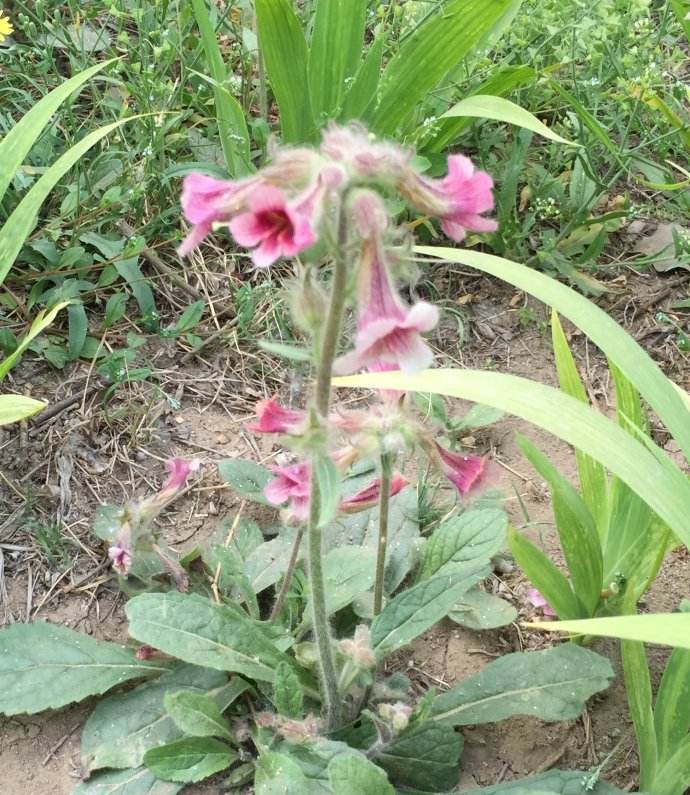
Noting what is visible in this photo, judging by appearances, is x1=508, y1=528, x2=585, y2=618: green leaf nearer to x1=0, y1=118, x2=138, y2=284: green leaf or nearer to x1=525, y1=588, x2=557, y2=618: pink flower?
x1=525, y1=588, x2=557, y2=618: pink flower

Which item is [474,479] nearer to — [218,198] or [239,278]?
[218,198]

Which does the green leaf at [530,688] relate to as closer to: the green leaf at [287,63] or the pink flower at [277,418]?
the pink flower at [277,418]

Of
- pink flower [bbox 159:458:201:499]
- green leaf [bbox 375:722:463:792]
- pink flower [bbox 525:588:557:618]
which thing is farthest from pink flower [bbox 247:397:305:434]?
pink flower [bbox 525:588:557:618]

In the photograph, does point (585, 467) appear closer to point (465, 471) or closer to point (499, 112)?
point (465, 471)

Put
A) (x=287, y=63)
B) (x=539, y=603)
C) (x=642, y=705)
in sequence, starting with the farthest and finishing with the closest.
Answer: (x=287, y=63)
(x=539, y=603)
(x=642, y=705)

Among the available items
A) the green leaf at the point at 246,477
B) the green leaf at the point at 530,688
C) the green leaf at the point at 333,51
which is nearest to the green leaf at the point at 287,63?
the green leaf at the point at 333,51

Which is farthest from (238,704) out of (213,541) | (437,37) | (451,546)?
(437,37)

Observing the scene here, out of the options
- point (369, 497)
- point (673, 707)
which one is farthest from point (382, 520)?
point (673, 707)
